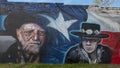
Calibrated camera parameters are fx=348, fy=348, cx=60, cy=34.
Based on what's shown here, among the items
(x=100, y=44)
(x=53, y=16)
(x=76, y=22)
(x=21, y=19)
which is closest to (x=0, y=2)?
(x=21, y=19)

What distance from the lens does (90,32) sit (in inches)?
544

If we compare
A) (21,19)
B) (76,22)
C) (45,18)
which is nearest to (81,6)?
(76,22)

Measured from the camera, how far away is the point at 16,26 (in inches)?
542

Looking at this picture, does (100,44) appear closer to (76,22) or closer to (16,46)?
(76,22)

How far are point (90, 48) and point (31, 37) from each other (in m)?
2.38

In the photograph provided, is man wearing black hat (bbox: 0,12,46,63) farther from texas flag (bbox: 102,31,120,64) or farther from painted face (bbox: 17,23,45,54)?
texas flag (bbox: 102,31,120,64)

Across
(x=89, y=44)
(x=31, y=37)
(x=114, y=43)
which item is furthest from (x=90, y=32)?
(x=31, y=37)

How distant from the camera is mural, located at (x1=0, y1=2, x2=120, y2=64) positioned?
1377 cm

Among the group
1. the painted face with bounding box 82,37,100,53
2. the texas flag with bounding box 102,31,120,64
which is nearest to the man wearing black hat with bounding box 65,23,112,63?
the painted face with bounding box 82,37,100,53

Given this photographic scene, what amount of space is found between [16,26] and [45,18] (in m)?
1.19

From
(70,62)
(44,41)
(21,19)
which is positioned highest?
(21,19)

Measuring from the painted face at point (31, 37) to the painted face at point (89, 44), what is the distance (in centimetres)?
164

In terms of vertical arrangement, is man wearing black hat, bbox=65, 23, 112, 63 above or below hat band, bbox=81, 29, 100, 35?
below

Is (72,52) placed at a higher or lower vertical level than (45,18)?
lower
